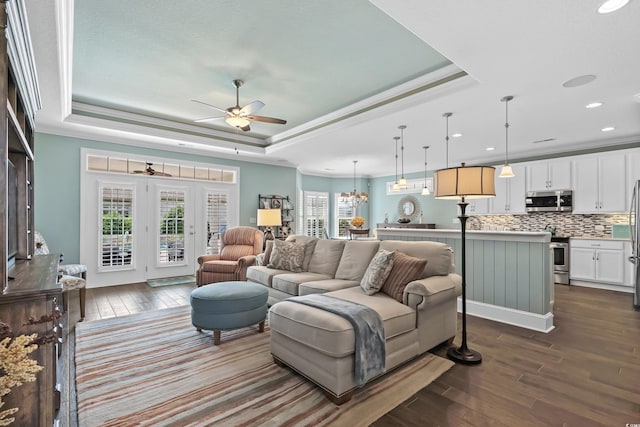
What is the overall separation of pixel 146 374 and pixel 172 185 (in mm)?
4388

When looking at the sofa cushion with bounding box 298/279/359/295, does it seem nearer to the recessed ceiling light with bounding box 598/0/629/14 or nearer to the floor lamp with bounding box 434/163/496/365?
the floor lamp with bounding box 434/163/496/365

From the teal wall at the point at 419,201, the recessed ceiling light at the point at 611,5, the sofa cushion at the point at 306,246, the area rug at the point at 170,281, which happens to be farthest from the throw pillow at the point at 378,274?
the teal wall at the point at 419,201

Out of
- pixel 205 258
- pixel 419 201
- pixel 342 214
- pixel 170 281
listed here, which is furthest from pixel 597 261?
pixel 170 281

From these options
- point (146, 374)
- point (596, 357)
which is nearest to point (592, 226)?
point (596, 357)

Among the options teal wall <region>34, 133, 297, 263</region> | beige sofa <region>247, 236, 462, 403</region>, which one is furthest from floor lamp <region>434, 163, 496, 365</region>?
teal wall <region>34, 133, 297, 263</region>

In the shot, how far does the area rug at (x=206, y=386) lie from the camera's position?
191 cm

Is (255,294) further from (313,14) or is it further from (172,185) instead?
(172,185)

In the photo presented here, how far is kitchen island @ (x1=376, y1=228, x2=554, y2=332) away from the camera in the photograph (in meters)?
3.40

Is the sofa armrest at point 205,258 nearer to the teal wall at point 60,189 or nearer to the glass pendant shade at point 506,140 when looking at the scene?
the teal wall at point 60,189

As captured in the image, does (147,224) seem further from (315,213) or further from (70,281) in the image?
(315,213)

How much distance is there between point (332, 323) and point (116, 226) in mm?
5050

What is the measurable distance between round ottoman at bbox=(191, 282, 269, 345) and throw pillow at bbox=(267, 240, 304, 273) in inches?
36.9

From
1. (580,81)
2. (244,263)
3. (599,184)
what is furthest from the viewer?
(599,184)

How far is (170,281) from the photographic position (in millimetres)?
5691
